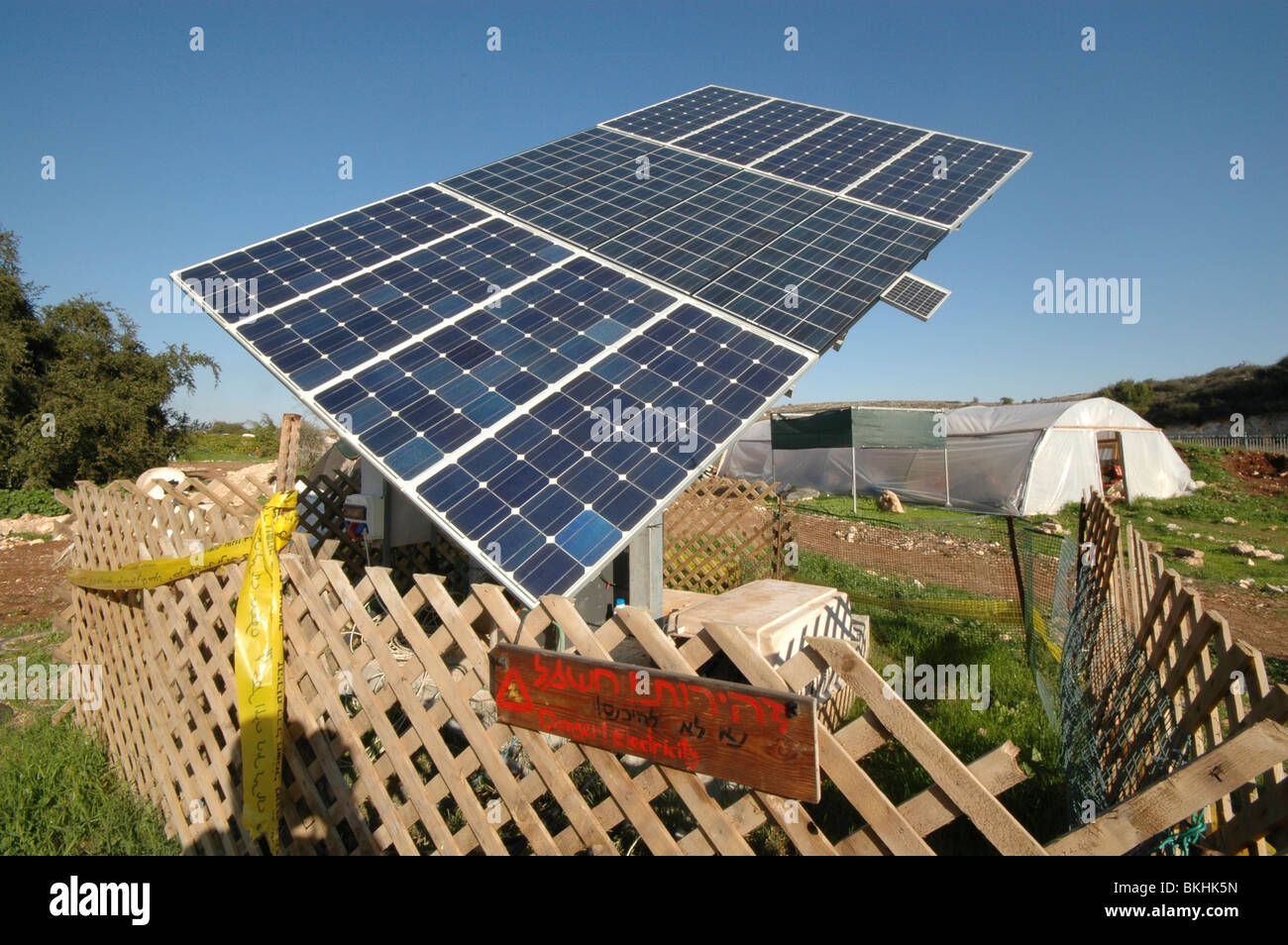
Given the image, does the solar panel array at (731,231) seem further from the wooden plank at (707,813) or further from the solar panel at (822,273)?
the wooden plank at (707,813)

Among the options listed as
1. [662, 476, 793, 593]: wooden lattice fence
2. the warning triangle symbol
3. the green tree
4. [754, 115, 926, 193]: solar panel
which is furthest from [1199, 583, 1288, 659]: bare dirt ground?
the green tree

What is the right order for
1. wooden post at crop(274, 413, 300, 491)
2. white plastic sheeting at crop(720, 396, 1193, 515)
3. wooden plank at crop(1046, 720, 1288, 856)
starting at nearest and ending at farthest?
1. wooden plank at crop(1046, 720, 1288, 856)
2. wooden post at crop(274, 413, 300, 491)
3. white plastic sheeting at crop(720, 396, 1193, 515)

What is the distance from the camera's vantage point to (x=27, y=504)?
73.0 feet

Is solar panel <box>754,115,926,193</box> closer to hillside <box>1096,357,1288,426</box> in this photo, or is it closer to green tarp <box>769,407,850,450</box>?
green tarp <box>769,407,850,450</box>

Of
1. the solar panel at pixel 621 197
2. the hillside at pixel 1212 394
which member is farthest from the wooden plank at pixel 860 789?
the hillside at pixel 1212 394

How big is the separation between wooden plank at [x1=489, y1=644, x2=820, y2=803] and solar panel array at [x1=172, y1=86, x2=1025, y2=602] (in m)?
0.94

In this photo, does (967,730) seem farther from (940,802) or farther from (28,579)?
(28,579)

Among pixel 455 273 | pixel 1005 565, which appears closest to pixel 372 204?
pixel 455 273

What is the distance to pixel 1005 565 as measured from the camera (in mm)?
13039

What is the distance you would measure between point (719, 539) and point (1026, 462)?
14.9m

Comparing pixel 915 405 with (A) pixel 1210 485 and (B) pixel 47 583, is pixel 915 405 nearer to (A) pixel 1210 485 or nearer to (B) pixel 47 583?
(A) pixel 1210 485

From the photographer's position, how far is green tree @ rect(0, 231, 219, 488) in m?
25.4

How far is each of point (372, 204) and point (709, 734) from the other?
9362 mm

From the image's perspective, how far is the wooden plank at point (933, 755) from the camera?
211 centimetres
